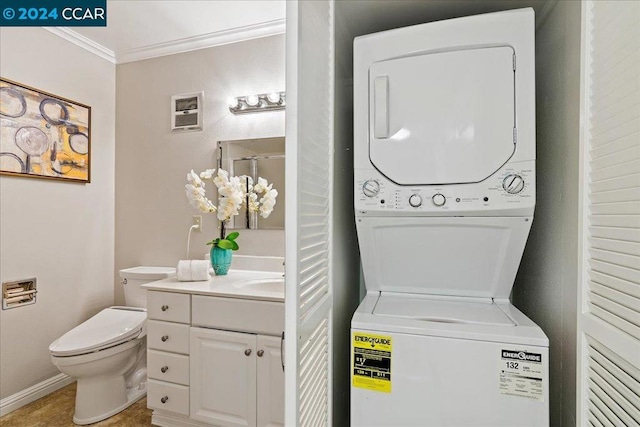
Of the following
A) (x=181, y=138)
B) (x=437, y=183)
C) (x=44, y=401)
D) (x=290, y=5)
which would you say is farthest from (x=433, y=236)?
(x=44, y=401)

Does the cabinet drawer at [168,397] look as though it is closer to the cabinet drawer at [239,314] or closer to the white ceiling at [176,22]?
the cabinet drawer at [239,314]

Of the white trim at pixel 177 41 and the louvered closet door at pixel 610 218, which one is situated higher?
the white trim at pixel 177 41

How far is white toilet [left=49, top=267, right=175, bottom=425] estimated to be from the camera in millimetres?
1954

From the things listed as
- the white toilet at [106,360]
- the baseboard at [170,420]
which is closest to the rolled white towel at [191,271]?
the white toilet at [106,360]

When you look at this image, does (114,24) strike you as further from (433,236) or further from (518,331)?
(518,331)

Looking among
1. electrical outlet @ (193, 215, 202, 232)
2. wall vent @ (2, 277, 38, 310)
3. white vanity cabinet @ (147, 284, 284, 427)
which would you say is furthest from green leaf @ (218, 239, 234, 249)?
wall vent @ (2, 277, 38, 310)

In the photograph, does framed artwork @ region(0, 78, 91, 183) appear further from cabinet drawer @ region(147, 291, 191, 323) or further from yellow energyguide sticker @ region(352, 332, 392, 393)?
yellow energyguide sticker @ region(352, 332, 392, 393)

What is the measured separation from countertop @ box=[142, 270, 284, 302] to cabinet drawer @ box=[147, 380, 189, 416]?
0.54 m

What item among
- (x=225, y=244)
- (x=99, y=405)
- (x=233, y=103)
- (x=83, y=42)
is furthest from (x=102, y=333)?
(x=83, y=42)

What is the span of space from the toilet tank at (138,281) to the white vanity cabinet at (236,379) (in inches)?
31.1

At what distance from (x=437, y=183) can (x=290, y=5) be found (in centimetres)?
69

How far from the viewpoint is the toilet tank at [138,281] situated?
250 centimetres

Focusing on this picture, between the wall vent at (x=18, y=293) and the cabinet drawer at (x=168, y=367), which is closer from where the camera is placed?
the cabinet drawer at (x=168, y=367)

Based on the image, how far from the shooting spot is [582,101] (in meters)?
0.93
